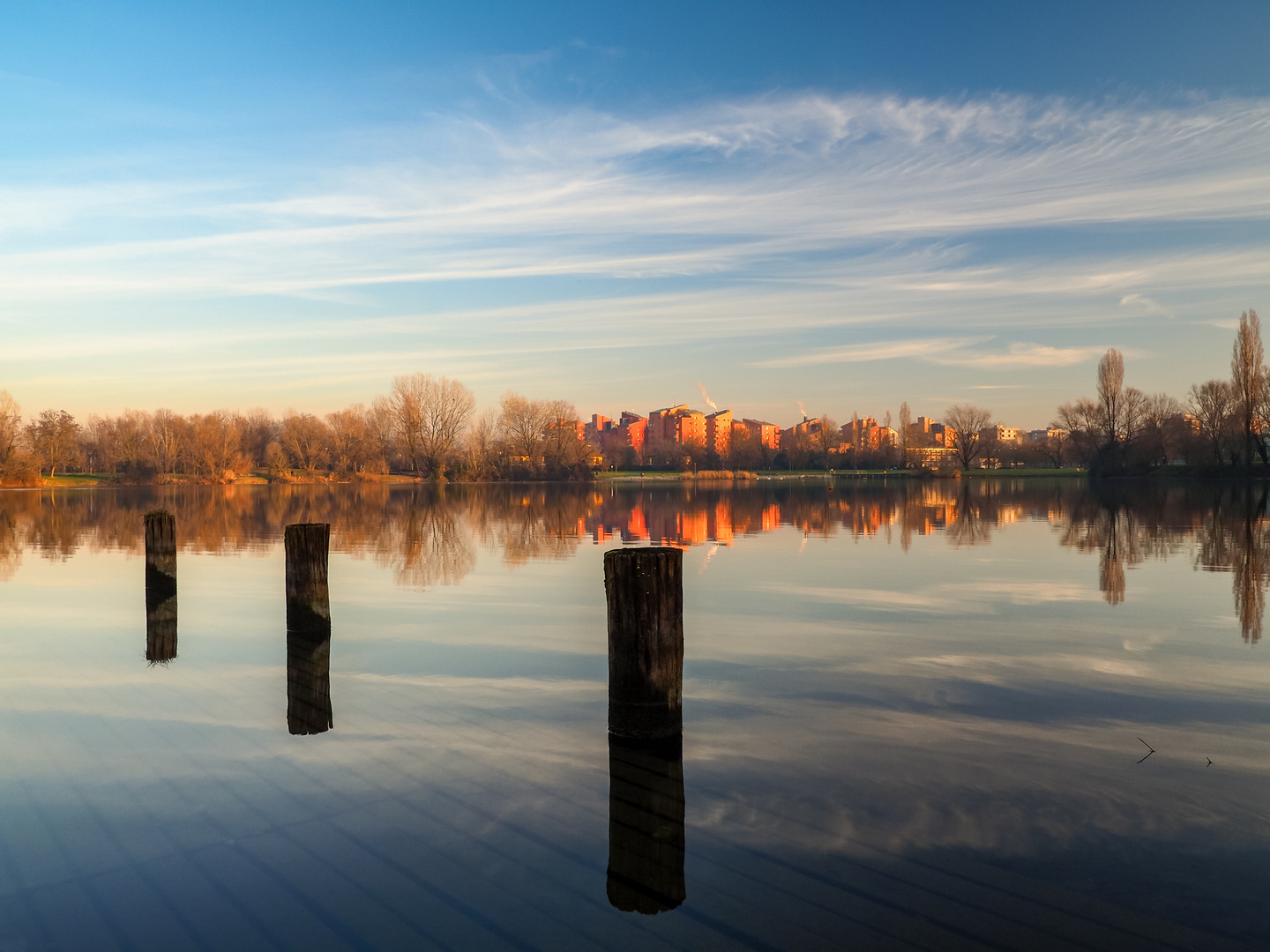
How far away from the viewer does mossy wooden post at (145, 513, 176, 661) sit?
11.3 m

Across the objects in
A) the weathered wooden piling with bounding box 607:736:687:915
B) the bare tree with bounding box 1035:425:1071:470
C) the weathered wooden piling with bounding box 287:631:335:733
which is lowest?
the weathered wooden piling with bounding box 607:736:687:915

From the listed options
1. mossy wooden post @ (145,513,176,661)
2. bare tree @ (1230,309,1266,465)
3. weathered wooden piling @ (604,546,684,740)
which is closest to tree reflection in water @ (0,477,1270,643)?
mossy wooden post @ (145,513,176,661)

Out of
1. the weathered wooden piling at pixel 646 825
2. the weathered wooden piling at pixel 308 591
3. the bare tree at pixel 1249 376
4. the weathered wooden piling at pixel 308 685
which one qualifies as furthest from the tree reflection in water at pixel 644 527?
the bare tree at pixel 1249 376

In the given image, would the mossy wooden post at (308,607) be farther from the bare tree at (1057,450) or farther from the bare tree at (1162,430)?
the bare tree at (1057,450)

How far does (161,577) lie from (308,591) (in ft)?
9.93

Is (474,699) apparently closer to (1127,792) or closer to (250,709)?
(250,709)

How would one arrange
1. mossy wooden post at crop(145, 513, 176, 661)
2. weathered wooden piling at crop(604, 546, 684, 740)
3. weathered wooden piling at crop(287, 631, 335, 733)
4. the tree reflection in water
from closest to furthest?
weathered wooden piling at crop(604, 546, 684, 740) < weathered wooden piling at crop(287, 631, 335, 733) < mossy wooden post at crop(145, 513, 176, 661) < the tree reflection in water

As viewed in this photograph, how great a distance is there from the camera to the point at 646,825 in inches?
211

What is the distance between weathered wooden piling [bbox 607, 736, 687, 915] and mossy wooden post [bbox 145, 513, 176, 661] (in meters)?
7.45

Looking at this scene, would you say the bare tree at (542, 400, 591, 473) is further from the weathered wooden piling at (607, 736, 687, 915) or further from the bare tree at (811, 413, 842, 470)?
the weathered wooden piling at (607, 736, 687, 915)

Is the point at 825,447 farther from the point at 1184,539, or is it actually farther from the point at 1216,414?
the point at 1184,539

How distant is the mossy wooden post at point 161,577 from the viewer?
11320 mm

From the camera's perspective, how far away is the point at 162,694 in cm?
863

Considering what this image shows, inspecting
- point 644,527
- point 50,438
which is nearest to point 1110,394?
point 644,527
